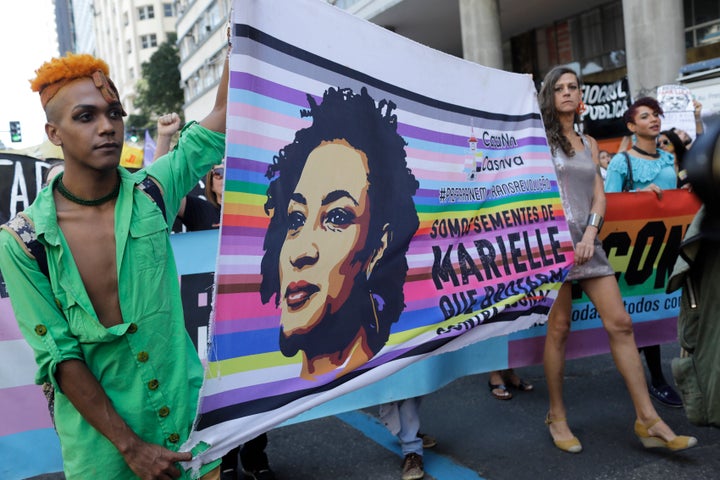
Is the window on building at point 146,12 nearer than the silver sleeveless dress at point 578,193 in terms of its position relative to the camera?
No

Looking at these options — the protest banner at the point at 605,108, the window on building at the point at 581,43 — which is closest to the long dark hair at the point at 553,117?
the protest banner at the point at 605,108

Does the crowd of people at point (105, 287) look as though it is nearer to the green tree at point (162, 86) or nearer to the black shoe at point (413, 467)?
the black shoe at point (413, 467)

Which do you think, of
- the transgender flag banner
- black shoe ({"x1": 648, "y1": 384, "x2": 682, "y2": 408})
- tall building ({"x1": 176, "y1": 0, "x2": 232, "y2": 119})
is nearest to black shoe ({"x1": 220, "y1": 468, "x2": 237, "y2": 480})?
the transgender flag banner

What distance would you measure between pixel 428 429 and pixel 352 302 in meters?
2.20

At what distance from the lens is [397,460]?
4.09 meters

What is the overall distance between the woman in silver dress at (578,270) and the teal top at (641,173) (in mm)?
584

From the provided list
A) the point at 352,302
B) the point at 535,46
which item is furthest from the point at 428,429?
the point at 535,46

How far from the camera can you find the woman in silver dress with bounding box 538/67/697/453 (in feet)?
Answer: 12.6

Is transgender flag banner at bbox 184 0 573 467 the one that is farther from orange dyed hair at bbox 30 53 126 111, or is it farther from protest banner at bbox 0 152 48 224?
protest banner at bbox 0 152 48 224

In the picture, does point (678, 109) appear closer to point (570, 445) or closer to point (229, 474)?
point (570, 445)

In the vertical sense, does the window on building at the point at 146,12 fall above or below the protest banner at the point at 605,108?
above

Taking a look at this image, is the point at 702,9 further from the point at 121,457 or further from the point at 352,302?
the point at 121,457

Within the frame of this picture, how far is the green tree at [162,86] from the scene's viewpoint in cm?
5922

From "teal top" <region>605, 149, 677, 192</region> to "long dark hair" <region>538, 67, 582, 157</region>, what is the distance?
2.76ft
